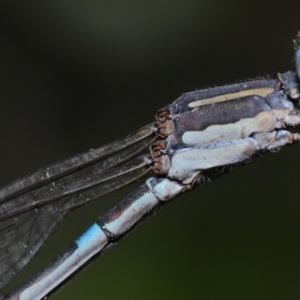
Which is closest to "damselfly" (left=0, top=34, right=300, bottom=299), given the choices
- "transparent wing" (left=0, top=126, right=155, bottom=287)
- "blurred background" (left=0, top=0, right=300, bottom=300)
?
"transparent wing" (left=0, top=126, right=155, bottom=287)

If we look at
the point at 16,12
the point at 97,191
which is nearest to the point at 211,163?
the point at 97,191

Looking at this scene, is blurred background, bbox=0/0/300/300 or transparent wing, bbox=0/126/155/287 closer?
transparent wing, bbox=0/126/155/287

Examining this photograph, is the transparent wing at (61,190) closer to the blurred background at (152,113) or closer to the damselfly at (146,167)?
the damselfly at (146,167)

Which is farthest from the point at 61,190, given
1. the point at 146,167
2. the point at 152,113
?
the point at 152,113

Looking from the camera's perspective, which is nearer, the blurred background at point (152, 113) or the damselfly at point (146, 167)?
the damselfly at point (146, 167)

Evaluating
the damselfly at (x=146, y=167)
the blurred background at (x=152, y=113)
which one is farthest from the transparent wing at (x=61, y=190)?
the blurred background at (x=152, y=113)

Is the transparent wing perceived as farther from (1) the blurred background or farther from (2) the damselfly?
(1) the blurred background
